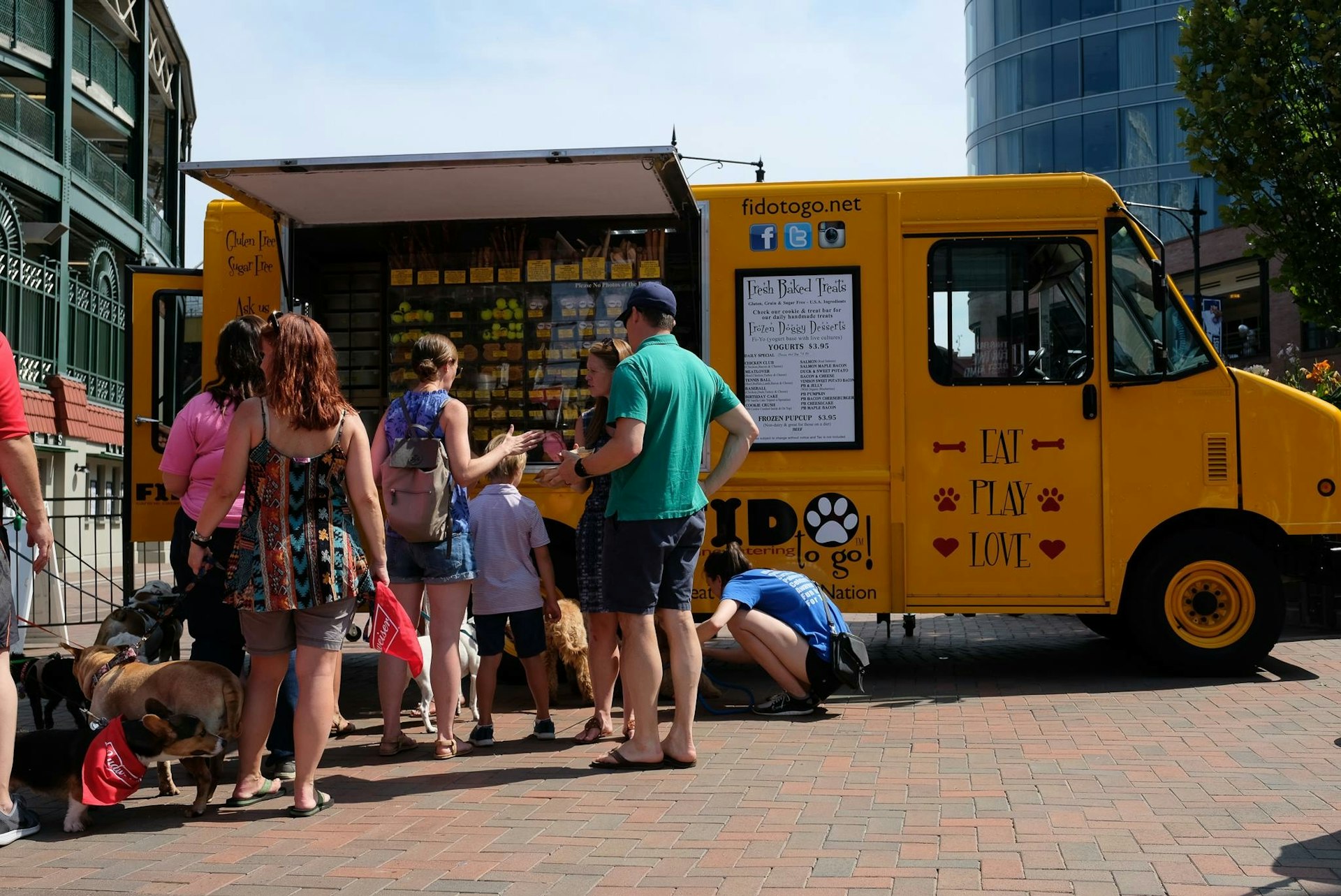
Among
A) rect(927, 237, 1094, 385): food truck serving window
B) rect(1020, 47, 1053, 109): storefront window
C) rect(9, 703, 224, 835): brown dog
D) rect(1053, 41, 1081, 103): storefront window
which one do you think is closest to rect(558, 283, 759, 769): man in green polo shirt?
rect(9, 703, 224, 835): brown dog

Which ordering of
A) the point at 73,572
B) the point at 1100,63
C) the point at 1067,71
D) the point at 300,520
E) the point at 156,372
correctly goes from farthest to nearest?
1. the point at 1067,71
2. the point at 1100,63
3. the point at 73,572
4. the point at 156,372
5. the point at 300,520

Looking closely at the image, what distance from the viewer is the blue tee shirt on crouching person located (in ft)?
23.1

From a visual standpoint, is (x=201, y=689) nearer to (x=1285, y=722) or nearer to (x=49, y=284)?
(x=1285, y=722)

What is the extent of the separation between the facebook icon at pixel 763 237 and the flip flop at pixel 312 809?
4400mm

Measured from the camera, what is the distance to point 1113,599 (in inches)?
315

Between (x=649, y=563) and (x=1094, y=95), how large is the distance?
5296 centimetres

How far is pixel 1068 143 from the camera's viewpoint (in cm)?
5484

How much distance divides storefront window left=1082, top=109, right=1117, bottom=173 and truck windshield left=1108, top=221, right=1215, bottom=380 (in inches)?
1901

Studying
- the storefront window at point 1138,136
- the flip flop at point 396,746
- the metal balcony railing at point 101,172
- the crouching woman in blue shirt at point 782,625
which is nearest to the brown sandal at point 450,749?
the flip flop at point 396,746

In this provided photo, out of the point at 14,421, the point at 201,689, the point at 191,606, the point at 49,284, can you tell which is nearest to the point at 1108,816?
the point at 201,689

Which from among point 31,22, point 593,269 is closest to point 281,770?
point 593,269

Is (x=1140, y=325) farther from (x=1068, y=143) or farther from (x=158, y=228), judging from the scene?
(x=1068, y=143)

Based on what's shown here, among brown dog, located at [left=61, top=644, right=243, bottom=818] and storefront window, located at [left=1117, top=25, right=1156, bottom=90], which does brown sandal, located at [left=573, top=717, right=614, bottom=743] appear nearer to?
brown dog, located at [left=61, top=644, right=243, bottom=818]

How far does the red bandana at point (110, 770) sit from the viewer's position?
483 centimetres
